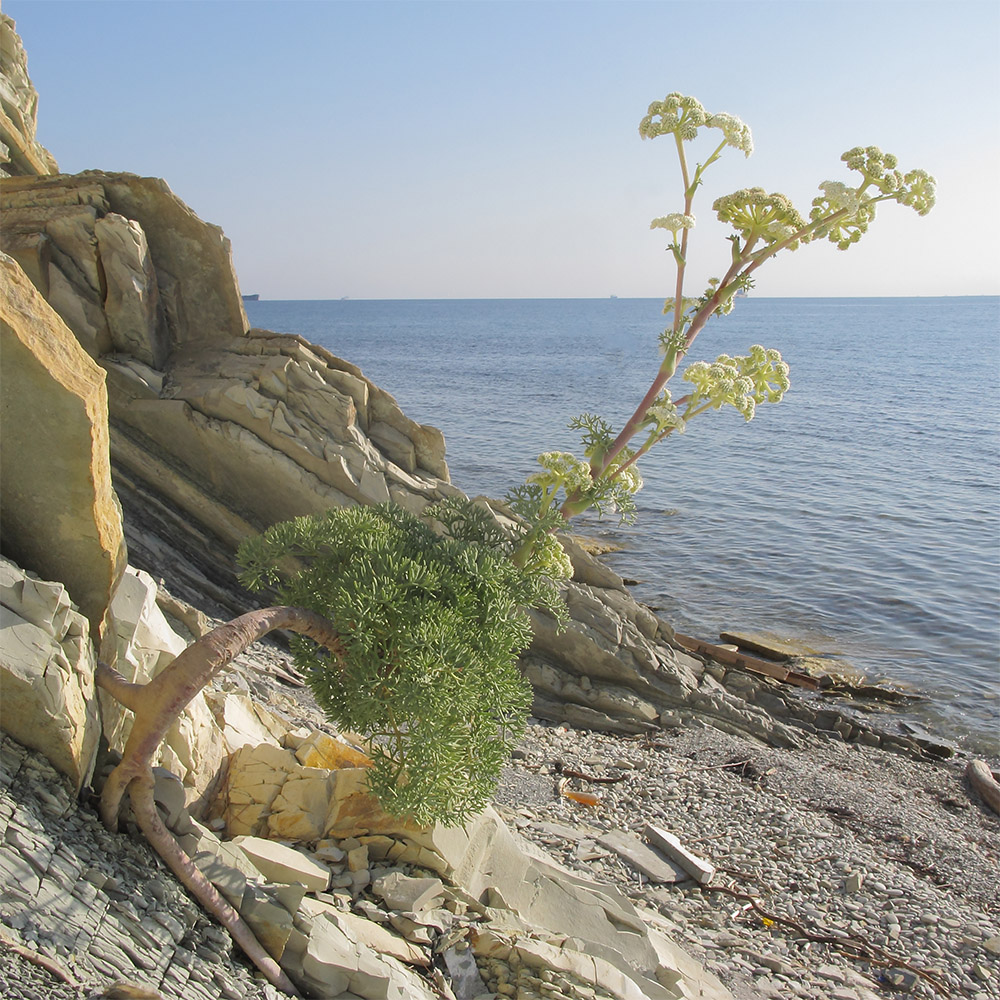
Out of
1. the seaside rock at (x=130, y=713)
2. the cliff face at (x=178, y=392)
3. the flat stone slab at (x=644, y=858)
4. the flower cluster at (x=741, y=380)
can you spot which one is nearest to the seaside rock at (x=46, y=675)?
the seaside rock at (x=130, y=713)

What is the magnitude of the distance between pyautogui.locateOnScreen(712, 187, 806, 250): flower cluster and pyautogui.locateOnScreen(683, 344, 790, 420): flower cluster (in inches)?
35.5

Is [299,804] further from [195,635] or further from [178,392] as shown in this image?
[178,392]

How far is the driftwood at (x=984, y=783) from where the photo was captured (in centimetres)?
1497

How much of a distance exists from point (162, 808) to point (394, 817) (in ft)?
6.68

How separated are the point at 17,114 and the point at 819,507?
94.5 feet

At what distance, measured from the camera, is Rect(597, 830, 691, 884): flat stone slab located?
33.6 feet

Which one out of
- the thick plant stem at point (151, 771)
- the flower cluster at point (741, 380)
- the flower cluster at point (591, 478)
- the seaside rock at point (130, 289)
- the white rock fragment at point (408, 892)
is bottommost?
the white rock fragment at point (408, 892)

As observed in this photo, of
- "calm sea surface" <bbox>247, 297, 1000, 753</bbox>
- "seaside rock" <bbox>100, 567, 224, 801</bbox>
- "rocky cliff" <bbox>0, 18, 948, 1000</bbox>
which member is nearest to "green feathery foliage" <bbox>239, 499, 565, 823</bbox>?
"rocky cliff" <bbox>0, 18, 948, 1000</bbox>

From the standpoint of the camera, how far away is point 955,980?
9414mm

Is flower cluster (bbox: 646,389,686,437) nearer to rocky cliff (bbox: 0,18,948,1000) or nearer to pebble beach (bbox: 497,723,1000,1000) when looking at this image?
rocky cliff (bbox: 0,18,948,1000)

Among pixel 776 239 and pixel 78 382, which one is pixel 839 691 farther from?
pixel 78 382

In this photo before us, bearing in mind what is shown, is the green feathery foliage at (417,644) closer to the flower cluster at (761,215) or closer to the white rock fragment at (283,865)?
the white rock fragment at (283,865)

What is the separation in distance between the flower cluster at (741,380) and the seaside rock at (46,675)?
17.1 ft

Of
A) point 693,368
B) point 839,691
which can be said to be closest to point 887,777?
point 839,691
